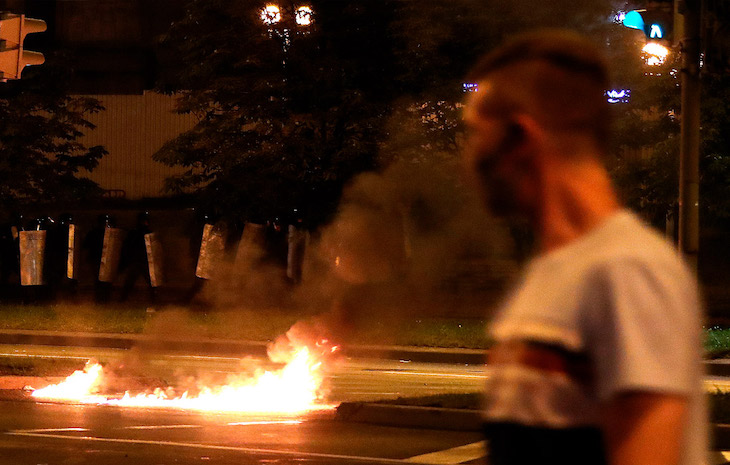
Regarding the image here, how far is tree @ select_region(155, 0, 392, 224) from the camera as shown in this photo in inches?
945

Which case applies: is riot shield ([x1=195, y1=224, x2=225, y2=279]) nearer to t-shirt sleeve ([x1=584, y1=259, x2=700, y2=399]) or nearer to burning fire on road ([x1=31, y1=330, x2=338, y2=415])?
burning fire on road ([x1=31, y1=330, x2=338, y2=415])

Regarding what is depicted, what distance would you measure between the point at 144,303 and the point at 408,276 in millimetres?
10424

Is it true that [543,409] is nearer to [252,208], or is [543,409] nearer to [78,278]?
[252,208]

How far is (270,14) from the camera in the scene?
2408cm

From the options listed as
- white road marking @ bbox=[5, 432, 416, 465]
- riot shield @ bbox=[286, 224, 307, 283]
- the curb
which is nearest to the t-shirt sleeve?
white road marking @ bbox=[5, 432, 416, 465]

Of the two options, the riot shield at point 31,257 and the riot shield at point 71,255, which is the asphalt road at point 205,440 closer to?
the riot shield at point 31,257

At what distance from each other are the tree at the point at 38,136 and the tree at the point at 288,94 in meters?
4.45

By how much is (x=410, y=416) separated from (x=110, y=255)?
18171 mm

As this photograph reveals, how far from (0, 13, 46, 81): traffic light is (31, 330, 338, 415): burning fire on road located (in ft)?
12.0

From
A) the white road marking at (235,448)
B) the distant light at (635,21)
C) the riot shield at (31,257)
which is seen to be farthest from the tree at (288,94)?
the white road marking at (235,448)

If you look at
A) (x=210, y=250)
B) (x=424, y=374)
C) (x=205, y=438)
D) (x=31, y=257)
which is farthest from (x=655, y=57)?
(x=31, y=257)

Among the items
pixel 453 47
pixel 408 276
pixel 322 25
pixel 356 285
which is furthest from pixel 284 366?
pixel 322 25

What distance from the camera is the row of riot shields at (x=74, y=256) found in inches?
1063

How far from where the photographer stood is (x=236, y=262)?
26.9m
